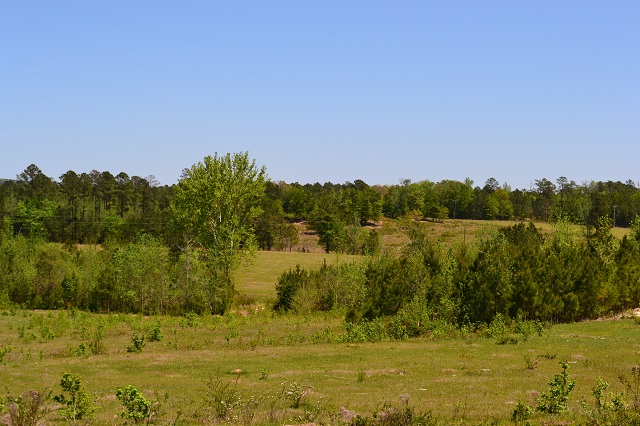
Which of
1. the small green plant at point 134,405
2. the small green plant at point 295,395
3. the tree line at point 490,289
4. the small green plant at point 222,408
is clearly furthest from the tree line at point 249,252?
the small green plant at point 134,405

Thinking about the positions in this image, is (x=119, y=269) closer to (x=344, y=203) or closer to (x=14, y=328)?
(x=14, y=328)

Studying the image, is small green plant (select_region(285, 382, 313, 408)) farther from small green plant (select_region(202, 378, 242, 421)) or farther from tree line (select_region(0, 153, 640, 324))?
tree line (select_region(0, 153, 640, 324))

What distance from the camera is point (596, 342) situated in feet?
112

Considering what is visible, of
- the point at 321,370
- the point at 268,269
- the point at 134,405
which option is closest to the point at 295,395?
the point at 134,405

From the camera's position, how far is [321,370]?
27.0 meters

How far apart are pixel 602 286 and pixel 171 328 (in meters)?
36.4

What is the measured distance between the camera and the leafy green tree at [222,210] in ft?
225

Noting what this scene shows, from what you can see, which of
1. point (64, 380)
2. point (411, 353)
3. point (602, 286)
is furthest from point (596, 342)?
point (64, 380)

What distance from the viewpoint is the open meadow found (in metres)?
16.8

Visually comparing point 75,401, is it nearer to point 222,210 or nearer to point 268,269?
point 222,210

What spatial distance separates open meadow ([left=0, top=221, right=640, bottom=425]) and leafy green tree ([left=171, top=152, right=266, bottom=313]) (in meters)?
17.8

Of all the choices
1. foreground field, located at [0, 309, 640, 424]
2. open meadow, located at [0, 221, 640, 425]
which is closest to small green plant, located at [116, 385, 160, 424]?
open meadow, located at [0, 221, 640, 425]

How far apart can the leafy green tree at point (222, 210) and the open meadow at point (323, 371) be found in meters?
17.8

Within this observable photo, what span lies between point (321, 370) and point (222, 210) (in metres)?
45.6
